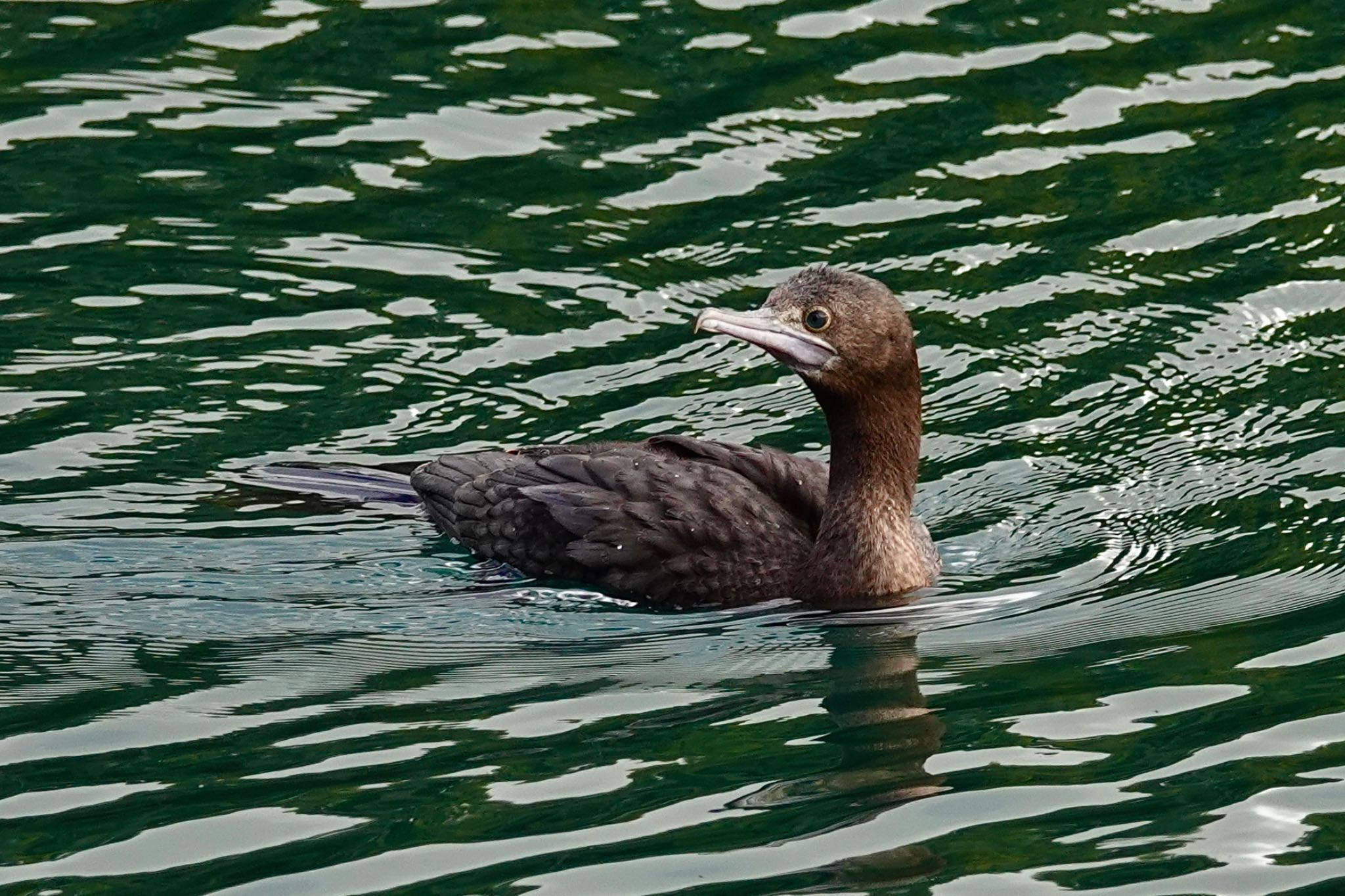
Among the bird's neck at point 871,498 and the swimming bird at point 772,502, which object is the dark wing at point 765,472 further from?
the bird's neck at point 871,498

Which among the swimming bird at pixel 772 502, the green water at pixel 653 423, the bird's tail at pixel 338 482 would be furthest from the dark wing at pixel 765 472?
the bird's tail at pixel 338 482

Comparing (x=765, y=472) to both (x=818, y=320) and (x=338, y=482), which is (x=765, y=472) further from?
(x=338, y=482)

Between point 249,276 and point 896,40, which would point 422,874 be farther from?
point 896,40

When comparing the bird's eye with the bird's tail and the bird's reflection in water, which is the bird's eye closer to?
the bird's reflection in water

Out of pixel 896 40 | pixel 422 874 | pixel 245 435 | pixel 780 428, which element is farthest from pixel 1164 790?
pixel 896 40

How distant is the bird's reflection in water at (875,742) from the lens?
615cm

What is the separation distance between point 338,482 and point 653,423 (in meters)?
1.40

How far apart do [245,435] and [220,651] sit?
6.90ft

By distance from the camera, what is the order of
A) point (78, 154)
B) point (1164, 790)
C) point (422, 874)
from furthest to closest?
point (78, 154)
point (1164, 790)
point (422, 874)

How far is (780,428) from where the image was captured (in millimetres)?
10156

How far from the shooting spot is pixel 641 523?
28.2ft

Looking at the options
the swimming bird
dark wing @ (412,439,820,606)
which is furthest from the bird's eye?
dark wing @ (412,439,820,606)

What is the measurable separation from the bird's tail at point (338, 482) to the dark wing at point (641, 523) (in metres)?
0.39

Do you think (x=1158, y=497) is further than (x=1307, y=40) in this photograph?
No
